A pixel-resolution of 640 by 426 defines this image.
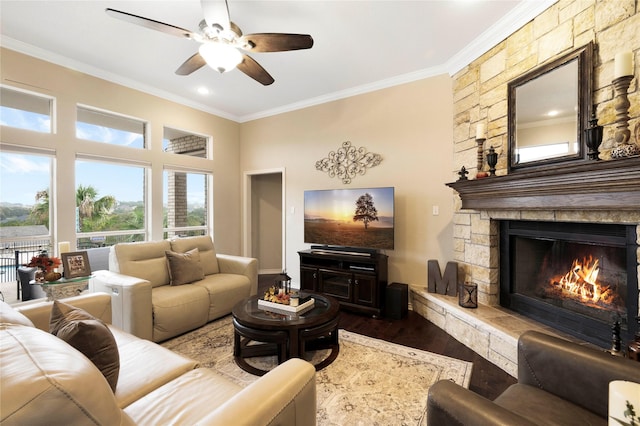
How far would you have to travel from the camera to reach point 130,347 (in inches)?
65.9

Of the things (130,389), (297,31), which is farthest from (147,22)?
(130,389)

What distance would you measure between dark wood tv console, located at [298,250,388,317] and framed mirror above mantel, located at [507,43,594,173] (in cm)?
176

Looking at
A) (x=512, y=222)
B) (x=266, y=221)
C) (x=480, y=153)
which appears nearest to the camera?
(x=512, y=222)

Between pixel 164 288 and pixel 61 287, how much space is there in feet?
2.72

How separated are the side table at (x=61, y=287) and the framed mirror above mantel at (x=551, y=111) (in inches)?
161

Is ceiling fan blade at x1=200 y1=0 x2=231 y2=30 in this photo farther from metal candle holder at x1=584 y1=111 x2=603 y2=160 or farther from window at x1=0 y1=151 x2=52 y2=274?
window at x1=0 y1=151 x2=52 y2=274

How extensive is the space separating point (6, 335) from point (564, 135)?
10.5ft

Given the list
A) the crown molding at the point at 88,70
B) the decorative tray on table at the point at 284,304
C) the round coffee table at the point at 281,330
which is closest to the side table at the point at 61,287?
the round coffee table at the point at 281,330

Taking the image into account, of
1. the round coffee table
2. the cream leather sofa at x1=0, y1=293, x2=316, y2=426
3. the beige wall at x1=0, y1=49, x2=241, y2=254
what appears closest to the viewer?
the cream leather sofa at x1=0, y1=293, x2=316, y2=426

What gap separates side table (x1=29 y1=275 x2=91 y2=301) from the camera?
97.1 inches

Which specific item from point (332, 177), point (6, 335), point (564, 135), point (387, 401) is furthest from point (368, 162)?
point (6, 335)

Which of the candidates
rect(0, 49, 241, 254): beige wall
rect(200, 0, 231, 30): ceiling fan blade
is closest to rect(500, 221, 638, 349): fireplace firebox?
rect(200, 0, 231, 30): ceiling fan blade

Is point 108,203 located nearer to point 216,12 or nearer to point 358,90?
point 216,12

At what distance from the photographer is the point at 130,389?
130 centimetres
